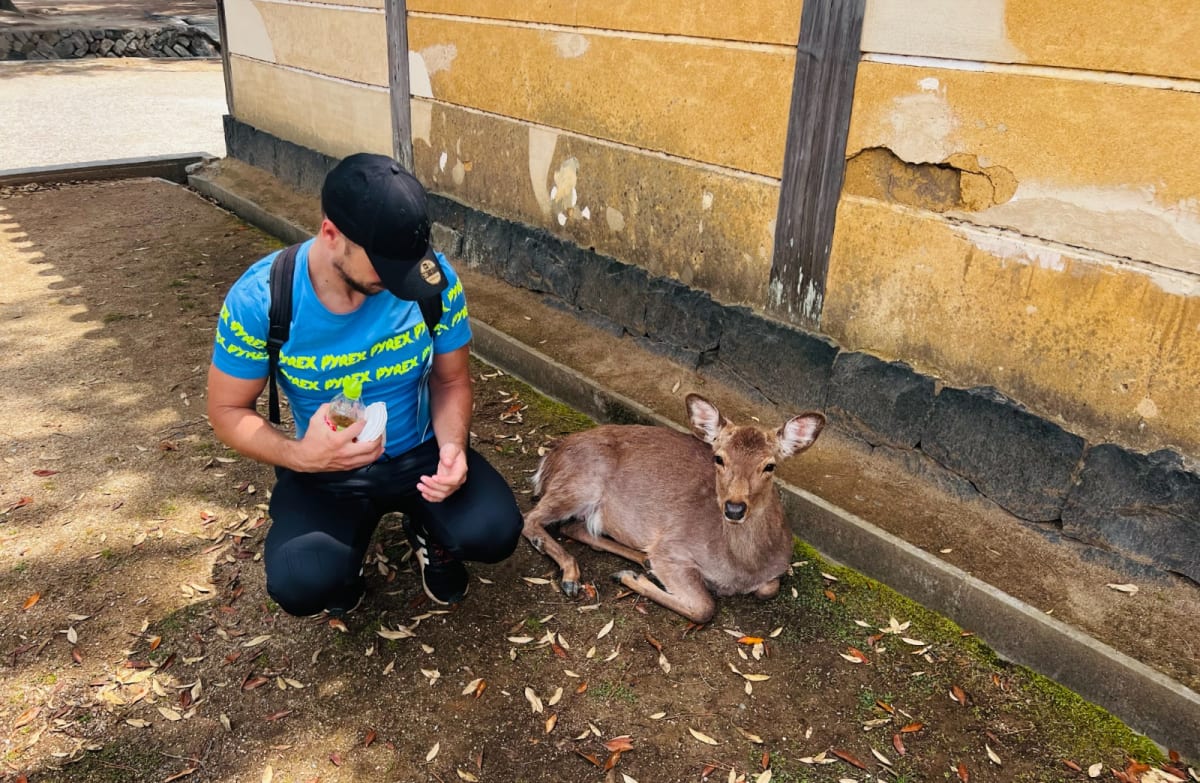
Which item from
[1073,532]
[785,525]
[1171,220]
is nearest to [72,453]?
[785,525]

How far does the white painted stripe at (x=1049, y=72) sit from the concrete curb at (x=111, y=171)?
930 cm

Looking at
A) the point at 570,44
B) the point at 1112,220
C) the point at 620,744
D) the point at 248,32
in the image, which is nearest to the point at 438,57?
the point at 570,44

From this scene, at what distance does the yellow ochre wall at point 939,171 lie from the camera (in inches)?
142

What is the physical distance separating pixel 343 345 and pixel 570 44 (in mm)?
3630

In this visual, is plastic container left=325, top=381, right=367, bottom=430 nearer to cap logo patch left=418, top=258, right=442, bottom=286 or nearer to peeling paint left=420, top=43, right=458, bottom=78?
cap logo patch left=418, top=258, right=442, bottom=286

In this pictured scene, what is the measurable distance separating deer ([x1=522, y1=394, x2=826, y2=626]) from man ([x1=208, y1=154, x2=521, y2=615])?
0.71 meters

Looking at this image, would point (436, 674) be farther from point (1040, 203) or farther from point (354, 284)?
point (1040, 203)

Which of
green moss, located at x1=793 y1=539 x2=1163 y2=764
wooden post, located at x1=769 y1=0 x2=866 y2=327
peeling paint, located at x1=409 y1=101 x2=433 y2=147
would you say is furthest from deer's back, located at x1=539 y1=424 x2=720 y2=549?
peeling paint, located at x1=409 y1=101 x2=433 y2=147

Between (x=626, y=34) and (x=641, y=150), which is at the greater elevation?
(x=626, y=34)

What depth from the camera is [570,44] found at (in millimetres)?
6117

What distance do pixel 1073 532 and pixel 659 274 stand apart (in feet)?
9.43

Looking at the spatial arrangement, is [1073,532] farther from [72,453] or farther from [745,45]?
[72,453]

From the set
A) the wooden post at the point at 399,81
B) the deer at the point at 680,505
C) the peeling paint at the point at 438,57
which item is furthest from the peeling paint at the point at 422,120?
the deer at the point at 680,505

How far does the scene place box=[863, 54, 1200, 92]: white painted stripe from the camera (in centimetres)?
346
